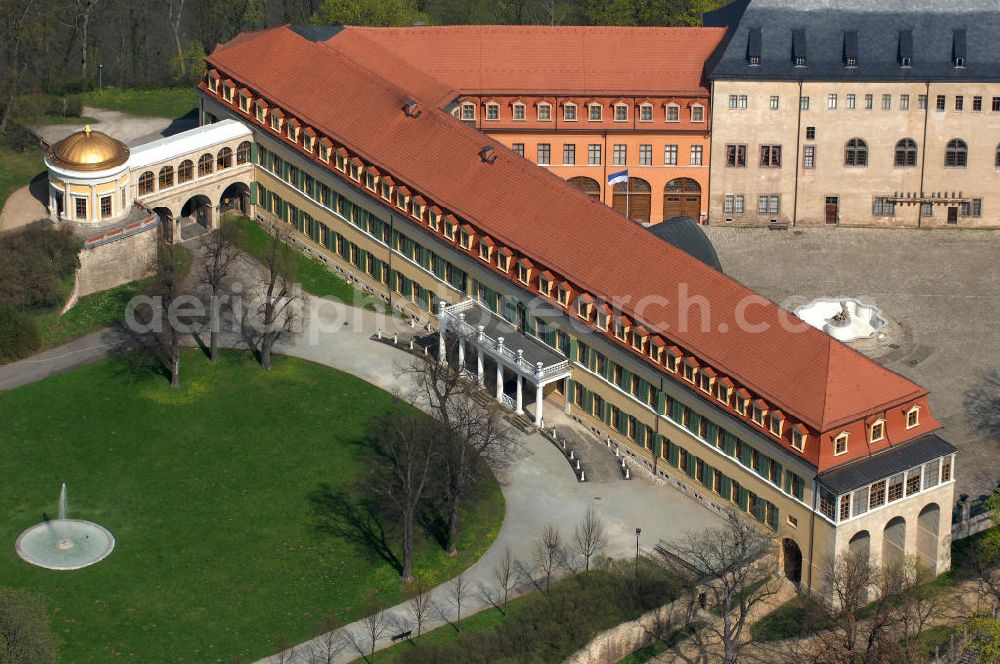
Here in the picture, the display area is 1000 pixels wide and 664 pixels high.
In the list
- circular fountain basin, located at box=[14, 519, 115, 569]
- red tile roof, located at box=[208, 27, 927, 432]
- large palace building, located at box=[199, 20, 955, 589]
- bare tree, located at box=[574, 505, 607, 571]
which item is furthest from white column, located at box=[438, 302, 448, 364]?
circular fountain basin, located at box=[14, 519, 115, 569]

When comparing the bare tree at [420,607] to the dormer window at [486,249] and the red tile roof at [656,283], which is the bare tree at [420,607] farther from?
the dormer window at [486,249]

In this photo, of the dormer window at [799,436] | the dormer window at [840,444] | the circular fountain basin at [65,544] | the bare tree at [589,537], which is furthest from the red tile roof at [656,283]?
the circular fountain basin at [65,544]

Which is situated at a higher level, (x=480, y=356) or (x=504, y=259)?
(x=504, y=259)

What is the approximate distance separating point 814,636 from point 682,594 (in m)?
8.69

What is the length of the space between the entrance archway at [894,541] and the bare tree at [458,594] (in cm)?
2707

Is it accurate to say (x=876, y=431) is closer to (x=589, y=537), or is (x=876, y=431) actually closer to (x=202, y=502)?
(x=589, y=537)

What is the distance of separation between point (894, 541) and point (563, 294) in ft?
94.5

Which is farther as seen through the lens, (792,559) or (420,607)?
(792,559)

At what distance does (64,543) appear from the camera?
17612cm

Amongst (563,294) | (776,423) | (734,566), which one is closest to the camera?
(734,566)

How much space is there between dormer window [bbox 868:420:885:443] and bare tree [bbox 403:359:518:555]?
24994 millimetres

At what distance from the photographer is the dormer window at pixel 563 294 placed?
188 m

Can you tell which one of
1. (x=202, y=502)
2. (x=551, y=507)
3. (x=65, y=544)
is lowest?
(x=551, y=507)

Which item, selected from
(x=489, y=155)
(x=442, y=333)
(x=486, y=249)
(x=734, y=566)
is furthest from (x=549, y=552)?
(x=489, y=155)
